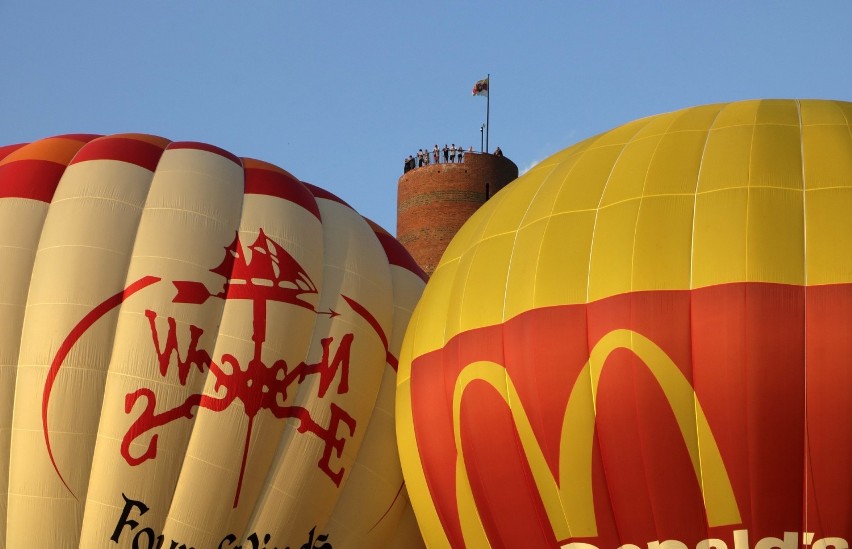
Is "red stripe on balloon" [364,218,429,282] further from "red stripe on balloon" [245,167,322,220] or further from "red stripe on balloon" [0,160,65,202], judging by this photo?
"red stripe on balloon" [0,160,65,202]

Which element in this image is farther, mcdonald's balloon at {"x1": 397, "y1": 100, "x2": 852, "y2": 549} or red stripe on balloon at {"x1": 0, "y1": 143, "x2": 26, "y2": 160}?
red stripe on balloon at {"x1": 0, "y1": 143, "x2": 26, "y2": 160}

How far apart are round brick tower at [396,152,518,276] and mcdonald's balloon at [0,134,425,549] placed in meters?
20.4

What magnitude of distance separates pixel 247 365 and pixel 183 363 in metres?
0.50

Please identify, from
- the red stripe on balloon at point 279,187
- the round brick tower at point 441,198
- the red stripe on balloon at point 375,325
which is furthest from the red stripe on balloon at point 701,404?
the round brick tower at point 441,198

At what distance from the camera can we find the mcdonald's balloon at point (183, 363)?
10.7m

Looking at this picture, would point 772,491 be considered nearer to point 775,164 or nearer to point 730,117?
point 775,164

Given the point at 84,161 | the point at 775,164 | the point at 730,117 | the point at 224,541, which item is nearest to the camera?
the point at 775,164

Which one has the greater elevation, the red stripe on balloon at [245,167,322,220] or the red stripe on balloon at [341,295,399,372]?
the red stripe on balloon at [245,167,322,220]

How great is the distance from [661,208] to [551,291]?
37.1 inches

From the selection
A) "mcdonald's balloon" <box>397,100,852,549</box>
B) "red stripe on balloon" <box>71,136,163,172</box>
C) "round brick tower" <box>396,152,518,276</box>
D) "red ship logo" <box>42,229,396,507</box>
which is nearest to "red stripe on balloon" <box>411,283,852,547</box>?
"mcdonald's balloon" <box>397,100,852,549</box>

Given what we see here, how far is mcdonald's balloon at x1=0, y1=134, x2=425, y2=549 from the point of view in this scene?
1072 centimetres

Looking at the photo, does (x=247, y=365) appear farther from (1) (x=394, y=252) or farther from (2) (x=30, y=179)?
(2) (x=30, y=179)

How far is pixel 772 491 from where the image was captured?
8.86 metres

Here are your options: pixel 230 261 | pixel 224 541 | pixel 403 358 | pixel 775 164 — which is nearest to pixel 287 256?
pixel 230 261
